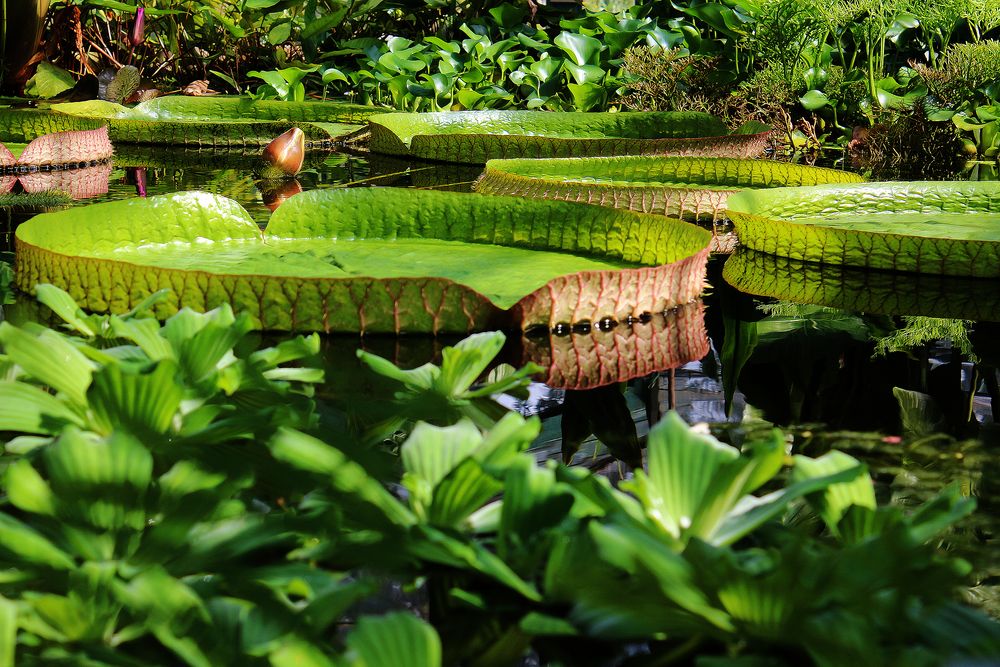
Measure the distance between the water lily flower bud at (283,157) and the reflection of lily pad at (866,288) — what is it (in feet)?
5.33

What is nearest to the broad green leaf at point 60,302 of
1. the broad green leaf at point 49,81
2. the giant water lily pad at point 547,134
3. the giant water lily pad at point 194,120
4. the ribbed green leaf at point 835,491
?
the ribbed green leaf at point 835,491

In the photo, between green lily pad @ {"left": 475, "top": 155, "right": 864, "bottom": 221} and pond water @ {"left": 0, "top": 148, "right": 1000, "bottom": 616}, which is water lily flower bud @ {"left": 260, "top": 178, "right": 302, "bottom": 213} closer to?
green lily pad @ {"left": 475, "top": 155, "right": 864, "bottom": 221}

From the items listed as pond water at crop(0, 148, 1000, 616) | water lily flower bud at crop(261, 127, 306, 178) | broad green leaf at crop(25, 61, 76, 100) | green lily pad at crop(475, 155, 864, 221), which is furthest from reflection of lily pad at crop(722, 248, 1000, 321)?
broad green leaf at crop(25, 61, 76, 100)

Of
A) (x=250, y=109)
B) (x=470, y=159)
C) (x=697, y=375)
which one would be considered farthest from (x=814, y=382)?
(x=250, y=109)

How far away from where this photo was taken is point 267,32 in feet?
21.5

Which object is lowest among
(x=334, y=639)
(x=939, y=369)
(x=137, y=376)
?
(x=939, y=369)

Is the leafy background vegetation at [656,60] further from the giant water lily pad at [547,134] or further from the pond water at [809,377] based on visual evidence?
the pond water at [809,377]

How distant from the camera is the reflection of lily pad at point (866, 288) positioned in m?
1.77

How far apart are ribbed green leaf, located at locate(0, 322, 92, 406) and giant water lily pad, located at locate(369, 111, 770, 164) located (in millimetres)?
2841

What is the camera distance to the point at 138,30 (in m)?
6.36

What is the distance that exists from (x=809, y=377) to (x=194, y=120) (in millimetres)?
4194

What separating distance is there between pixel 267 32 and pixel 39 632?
20.9 ft

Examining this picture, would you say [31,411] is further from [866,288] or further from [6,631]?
[866,288]

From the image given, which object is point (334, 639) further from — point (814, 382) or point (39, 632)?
point (814, 382)
